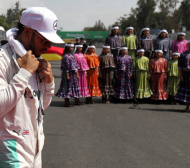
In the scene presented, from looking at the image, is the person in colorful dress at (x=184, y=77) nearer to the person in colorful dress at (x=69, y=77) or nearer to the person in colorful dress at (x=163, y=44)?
the person in colorful dress at (x=163, y=44)

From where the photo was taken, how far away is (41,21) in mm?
2242

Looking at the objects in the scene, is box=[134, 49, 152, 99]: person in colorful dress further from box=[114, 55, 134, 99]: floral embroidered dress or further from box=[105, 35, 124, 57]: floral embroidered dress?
box=[105, 35, 124, 57]: floral embroidered dress

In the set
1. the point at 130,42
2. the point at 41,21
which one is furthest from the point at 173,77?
the point at 41,21

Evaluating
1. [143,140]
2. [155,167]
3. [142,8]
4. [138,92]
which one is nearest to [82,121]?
[143,140]

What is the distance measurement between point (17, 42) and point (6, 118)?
1.60 ft

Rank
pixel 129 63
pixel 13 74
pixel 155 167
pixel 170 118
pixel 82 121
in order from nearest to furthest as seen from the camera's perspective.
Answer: pixel 13 74
pixel 155 167
pixel 82 121
pixel 170 118
pixel 129 63

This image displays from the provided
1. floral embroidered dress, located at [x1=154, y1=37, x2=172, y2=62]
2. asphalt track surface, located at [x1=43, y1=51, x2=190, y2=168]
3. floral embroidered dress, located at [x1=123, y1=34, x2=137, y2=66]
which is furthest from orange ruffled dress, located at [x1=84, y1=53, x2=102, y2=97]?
floral embroidered dress, located at [x1=154, y1=37, x2=172, y2=62]

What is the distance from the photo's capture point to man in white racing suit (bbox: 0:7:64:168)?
211 centimetres

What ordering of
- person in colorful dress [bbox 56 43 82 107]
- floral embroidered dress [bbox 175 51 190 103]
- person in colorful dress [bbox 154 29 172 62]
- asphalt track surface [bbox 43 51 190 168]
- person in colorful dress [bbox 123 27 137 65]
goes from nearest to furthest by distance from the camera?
asphalt track surface [bbox 43 51 190 168] < floral embroidered dress [bbox 175 51 190 103] < person in colorful dress [bbox 56 43 82 107] < person in colorful dress [bbox 154 29 172 62] < person in colorful dress [bbox 123 27 137 65]

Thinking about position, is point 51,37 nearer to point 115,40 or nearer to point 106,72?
point 106,72

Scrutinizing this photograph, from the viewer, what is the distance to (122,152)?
17.7ft

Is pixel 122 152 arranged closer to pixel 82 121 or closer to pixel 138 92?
pixel 82 121

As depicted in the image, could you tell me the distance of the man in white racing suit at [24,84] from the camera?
2111mm

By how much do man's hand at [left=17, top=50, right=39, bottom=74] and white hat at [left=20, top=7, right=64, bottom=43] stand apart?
0.17m
